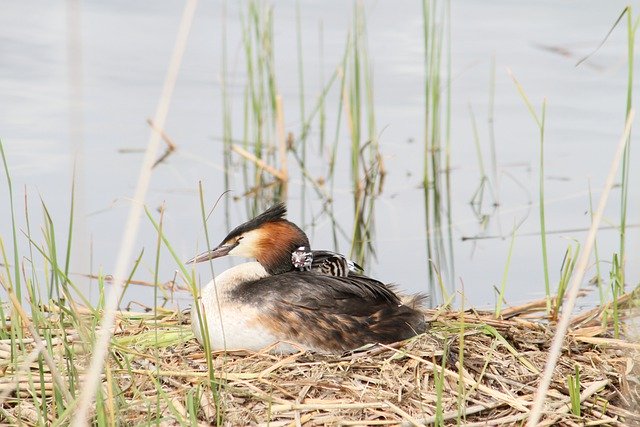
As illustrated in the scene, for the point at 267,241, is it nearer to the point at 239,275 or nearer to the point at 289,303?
the point at 239,275

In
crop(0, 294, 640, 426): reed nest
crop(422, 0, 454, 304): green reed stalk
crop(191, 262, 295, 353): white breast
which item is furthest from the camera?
crop(422, 0, 454, 304): green reed stalk

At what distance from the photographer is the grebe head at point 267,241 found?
4980 millimetres

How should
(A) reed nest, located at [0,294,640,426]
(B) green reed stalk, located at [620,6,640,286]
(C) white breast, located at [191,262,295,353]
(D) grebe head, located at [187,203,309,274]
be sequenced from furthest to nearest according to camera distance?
1. (D) grebe head, located at [187,203,309,274]
2. (C) white breast, located at [191,262,295,353]
3. (B) green reed stalk, located at [620,6,640,286]
4. (A) reed nest, located at [0,294,640,426]

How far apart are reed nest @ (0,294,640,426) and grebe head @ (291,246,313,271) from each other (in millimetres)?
564

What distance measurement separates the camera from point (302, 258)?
5.02 m

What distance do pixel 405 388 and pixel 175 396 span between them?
83cm

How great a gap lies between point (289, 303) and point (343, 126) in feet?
16.5

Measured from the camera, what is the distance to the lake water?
7066 millimetres

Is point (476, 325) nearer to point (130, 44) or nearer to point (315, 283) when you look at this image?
point (315, 283)

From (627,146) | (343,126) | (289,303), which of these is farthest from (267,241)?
(343,126)

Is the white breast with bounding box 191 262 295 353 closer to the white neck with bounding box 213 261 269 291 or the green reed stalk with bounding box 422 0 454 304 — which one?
the white neck with bounding box 213 261 269 291

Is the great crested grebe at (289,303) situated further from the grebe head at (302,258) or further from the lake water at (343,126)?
the lake water at (343,126)

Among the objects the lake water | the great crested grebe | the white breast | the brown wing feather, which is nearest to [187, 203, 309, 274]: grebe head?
the great crested grebe

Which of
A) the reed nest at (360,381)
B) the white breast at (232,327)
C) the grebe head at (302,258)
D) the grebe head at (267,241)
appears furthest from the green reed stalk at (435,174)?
the white breast at (232,327)
